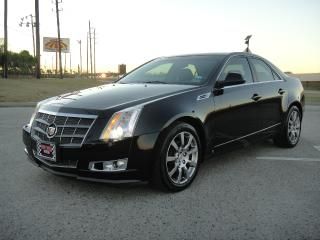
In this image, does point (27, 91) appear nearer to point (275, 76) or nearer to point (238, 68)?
point (275, 76)

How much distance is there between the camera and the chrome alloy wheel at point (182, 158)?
403cm

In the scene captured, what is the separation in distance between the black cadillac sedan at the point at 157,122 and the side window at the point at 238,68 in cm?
1

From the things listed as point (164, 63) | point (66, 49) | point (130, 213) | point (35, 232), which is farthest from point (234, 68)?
point (66, 49)

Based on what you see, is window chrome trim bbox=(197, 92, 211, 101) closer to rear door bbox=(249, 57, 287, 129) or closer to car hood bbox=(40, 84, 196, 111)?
car hood bbox=(40, 84, 196, 111)

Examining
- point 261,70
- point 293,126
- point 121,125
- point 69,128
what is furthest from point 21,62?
point 121,125

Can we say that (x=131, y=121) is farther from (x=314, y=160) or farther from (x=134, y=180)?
(x=314, y=160)

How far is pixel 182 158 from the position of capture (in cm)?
416

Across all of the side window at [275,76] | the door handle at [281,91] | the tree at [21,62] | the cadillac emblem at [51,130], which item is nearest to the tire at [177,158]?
the cadillac emblem at [51,130]

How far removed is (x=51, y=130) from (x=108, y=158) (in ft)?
2.30

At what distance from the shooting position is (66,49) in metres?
81.1

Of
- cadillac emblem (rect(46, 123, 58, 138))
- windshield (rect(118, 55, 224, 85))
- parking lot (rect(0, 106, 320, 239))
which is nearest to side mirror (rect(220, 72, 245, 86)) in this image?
windshield (rect(118, 55, 224, 85))

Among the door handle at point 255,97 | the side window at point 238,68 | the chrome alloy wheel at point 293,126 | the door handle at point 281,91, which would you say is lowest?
the chrome alloy wheel at point 293,126

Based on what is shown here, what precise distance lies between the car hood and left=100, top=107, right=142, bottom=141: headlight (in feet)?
0.44

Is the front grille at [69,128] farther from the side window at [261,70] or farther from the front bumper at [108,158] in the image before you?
the side window at [261,70]
